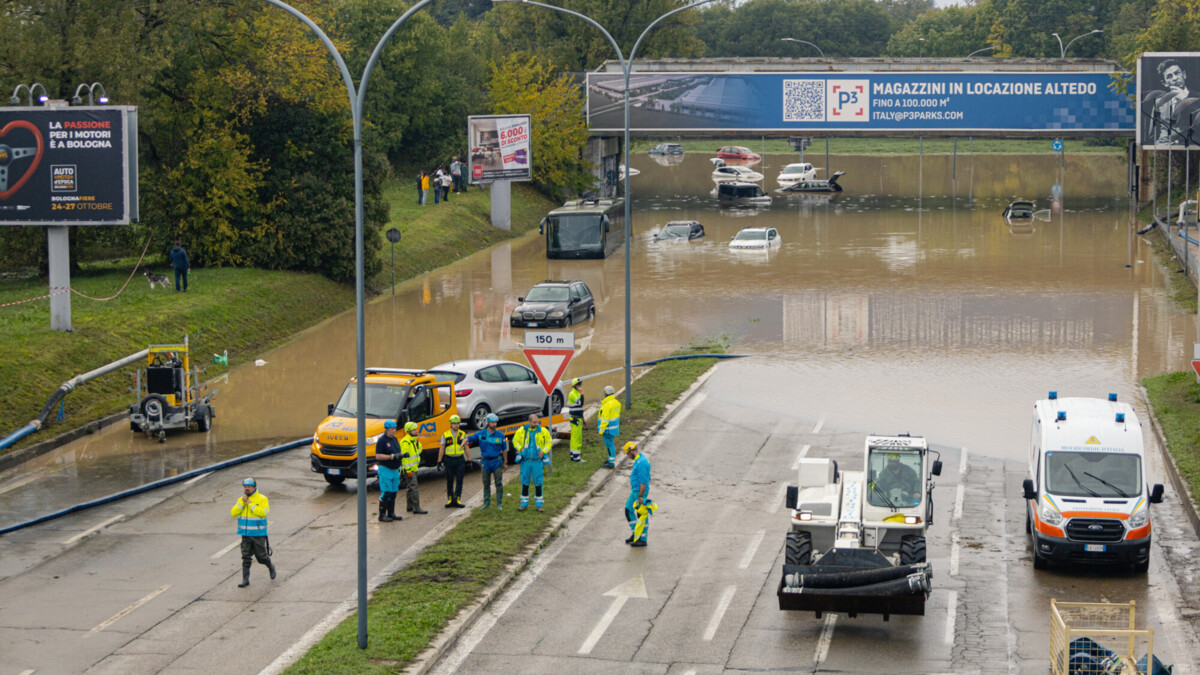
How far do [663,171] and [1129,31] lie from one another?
1626 inches

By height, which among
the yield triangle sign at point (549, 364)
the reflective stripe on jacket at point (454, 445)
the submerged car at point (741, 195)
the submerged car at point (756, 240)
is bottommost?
the reflective stripe on jacket at point (454, 445)

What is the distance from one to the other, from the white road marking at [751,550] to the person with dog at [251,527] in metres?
6.57

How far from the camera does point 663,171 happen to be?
116250mm

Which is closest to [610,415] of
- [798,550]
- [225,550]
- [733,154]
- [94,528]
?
[225,550]

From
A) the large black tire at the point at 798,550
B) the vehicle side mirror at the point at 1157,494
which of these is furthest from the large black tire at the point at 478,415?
the vehicle side mirror at the point at 1157,494

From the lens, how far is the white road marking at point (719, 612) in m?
16.4

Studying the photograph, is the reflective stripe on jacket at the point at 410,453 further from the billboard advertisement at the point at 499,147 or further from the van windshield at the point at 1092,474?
the billboard advertisement at the point at 499,147

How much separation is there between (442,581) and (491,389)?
8.49m

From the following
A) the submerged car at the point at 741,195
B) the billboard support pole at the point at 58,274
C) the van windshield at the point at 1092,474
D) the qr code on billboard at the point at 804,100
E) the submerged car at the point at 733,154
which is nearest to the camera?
the van windshield at the point at 1092,474

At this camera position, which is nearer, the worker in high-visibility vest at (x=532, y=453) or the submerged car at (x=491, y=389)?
the worker in high-visibility vest at (x=532, y=453)

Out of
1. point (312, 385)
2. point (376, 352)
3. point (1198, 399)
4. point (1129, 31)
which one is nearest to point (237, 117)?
point (376, 352)

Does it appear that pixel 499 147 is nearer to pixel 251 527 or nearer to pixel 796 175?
pixel 796 175

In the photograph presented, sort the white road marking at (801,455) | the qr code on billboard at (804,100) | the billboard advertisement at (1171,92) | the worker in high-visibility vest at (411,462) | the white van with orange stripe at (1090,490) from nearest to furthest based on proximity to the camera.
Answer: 1. the white van with orange stripe at (1090,490)
2. the worker in high-visibility vest at (411,462)
3. the white road marking at (801,455)
4. the billboard advertisement at (1171,92)
5. the qr code on billboard at (804,100)

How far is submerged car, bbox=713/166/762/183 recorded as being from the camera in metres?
103
